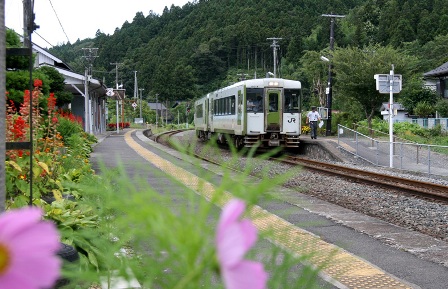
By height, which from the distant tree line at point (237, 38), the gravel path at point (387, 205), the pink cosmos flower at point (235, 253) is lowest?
the gravel path at point (387, 205)

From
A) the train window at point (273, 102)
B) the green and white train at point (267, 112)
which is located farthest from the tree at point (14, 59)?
the train window at point (273, 102)

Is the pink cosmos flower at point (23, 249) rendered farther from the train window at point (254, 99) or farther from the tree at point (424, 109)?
the tree at point (424, 109)

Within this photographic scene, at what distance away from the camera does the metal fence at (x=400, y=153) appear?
1731cm

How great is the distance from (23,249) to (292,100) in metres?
23.2

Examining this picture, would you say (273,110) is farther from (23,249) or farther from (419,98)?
(419,98)

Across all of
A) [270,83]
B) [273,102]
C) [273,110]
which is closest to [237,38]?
[270,83]

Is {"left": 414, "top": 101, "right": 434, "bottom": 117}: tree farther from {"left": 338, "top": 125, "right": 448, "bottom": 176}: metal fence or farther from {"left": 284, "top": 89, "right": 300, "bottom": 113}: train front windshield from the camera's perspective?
{"left": 284, "top": 89, "right": 300, "bottom": 113}: train front windshield

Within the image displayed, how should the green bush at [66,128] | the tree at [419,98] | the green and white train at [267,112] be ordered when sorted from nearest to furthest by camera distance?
the green bush at [66,128] → the green and white train at [267,112] → the tree at [419,98]

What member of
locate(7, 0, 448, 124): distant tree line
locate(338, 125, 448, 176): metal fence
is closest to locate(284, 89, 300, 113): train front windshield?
locate(338, 125, 448, 176): metal fence

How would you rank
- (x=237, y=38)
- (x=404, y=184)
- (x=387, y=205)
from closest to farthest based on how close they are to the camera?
(x=387, y=205) → (x=404, y=184) → (x=237, y=38)

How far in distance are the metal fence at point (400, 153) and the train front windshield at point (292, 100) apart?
2.17 m

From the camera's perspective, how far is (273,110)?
908 inches

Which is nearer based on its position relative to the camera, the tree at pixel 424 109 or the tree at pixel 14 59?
the tree at pixel 14 59

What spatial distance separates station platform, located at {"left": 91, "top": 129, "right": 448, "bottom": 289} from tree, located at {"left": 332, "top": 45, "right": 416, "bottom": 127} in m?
23.7
